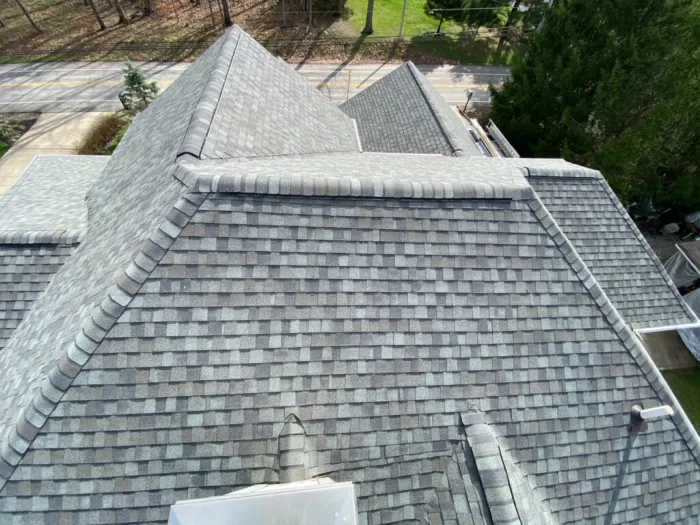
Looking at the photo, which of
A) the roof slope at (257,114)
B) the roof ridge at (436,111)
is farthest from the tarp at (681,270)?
the roof slope at (257,114)

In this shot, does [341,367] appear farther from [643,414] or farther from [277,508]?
[643,414]

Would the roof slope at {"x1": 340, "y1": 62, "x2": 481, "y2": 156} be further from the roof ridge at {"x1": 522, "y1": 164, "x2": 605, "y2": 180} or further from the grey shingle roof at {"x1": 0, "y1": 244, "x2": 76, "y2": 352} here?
the grey shingle roof at {"x1": 0, "y1": 244, "x2": 76, "y2": 352}

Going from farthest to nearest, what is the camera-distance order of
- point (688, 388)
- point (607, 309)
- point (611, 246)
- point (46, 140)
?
1. point (46, 140)
2. point (688, 388)
3. point (611, 246)
4. point (607, 309)

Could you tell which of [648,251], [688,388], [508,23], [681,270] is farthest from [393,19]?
[688,388]

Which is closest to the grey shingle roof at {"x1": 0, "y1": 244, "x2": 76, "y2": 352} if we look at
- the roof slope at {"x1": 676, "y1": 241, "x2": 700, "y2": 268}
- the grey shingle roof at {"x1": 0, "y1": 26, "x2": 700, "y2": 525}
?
the grey shingle roof at {"x1": 0, "y1": 26, "x2": 700, "y2": 525}

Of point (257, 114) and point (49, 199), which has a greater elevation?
point (257, 114)
